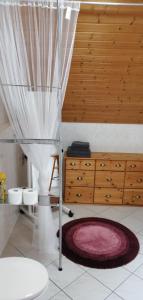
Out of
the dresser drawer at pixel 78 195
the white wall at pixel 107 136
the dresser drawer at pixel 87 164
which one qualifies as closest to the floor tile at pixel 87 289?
the dresser drawer at pixel 78 195

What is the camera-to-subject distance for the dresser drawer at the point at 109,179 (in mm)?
3387

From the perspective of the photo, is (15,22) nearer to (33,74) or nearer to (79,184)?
(33,74)

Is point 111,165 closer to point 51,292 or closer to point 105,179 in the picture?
point 105,179

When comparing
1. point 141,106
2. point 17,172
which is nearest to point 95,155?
point 141,106

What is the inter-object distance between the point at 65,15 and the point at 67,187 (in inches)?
83.7

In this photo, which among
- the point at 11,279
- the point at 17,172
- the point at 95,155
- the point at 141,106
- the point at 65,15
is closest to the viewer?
the point at 11,279

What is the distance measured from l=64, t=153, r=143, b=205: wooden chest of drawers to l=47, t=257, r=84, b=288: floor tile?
3.56 feet

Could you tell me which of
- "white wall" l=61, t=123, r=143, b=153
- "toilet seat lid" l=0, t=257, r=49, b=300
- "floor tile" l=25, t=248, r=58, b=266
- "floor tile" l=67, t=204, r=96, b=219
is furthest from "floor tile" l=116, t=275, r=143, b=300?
"white wall" l=61, t=123, r=143, b=153

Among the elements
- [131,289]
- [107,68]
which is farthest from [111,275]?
[107,68]

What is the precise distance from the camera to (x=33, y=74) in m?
1.91

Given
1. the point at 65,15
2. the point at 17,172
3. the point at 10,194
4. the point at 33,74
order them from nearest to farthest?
the point at 65,15 → the point at 33,74 → the point at 10,194 → the point at 17,172

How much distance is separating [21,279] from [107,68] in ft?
6.95

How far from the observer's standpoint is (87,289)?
2.19m

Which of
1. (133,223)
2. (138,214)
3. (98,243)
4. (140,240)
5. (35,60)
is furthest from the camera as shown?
(138,214)
